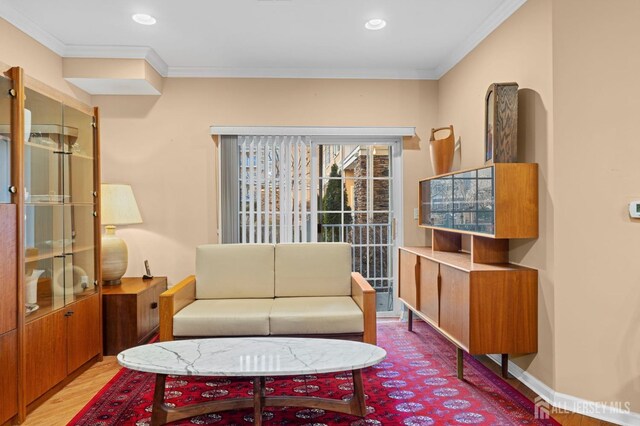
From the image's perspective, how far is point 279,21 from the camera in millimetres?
3340

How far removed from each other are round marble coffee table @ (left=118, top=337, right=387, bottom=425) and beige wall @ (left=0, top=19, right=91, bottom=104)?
2465 mm

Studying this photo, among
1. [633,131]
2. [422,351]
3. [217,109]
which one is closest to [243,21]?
[217,109]

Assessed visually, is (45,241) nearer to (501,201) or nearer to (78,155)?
(78,155)

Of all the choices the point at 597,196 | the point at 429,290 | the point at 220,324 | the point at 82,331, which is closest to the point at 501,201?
the point at 597,196

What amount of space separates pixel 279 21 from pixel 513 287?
8.49 ft

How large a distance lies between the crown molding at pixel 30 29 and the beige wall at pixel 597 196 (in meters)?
3.69

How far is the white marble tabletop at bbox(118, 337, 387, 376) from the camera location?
80.7 inches

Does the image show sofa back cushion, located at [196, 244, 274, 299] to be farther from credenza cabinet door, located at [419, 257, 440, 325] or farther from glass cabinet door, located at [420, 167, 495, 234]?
glass cabinet door, located at [420, 167, 495, 234]

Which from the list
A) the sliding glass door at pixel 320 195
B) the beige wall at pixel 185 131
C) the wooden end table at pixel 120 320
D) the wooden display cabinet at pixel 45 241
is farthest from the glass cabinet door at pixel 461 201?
the wooden display cabinet at pixel 45 241

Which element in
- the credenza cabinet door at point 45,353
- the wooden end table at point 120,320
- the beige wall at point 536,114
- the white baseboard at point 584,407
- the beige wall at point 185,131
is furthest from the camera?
the beige wall at point 185,131

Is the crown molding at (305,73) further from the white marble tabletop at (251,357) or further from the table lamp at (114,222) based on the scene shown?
the white marble tabletop at (251,357)

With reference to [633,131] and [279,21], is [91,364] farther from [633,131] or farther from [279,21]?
[633,131]

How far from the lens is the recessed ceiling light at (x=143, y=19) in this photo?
→ 3227 millimetres

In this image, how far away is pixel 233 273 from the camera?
11.9 ft
